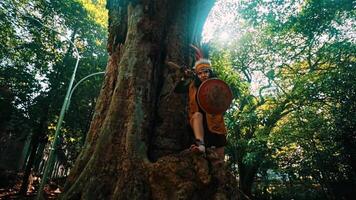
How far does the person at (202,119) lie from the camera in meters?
3.81

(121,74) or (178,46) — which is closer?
(121,74)

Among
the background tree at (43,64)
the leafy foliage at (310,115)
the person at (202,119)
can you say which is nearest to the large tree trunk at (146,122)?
the person at (202,119)

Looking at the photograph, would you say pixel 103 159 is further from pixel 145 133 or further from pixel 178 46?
pixel 178 46

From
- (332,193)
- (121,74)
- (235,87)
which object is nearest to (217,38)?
(235,87)

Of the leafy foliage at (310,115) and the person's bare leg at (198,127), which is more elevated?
the leafy foliage at (310,115)

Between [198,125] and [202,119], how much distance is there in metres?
0.15

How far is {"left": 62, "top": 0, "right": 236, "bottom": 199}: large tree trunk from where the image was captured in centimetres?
308

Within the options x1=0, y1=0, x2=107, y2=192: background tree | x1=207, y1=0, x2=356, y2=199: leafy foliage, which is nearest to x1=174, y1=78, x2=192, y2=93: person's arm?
x1=207, y1=0, x2=356, y2=199: leafy foliage

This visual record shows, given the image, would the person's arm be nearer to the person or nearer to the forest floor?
the person

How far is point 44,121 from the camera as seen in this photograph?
15844mm

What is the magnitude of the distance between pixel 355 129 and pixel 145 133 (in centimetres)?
864

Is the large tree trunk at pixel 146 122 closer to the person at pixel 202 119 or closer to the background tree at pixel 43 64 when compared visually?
the person at pixel 202 119

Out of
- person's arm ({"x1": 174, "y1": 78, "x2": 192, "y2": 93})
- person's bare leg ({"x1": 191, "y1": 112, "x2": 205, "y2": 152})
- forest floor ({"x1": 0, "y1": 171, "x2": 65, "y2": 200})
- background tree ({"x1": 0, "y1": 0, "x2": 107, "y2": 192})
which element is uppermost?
background tree ({"x1": 0, "y1": 0, "x2": 107, "y2": 192})

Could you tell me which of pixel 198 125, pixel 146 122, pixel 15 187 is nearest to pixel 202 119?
pixel 198 125
